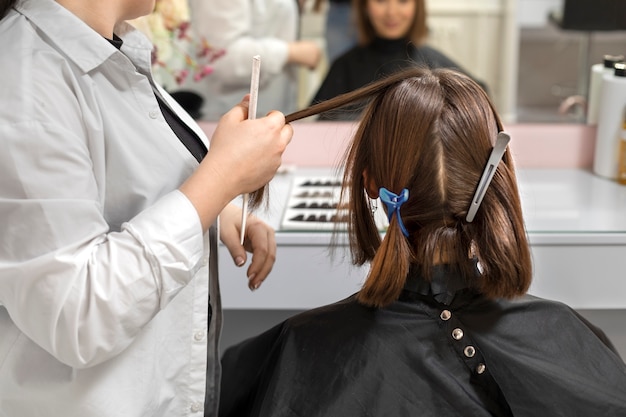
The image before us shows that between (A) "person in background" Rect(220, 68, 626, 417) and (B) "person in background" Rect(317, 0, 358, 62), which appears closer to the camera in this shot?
(A) "person in background" Rect(220, 68, 626, 417)

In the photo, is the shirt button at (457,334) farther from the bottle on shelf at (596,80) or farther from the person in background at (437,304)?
the bottle on shelf at (596,80)

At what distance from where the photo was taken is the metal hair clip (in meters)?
1.39

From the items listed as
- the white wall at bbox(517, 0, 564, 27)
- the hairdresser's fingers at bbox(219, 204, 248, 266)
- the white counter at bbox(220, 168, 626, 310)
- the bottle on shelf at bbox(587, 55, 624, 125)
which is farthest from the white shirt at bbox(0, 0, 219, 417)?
the bottle on shelf at bbox(587, 55, 624, 125)

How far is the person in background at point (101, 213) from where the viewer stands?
3.87 ft

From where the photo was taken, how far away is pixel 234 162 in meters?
1.30

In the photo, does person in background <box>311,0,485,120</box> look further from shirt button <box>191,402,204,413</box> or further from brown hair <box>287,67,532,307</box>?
shirt button <box>191,402,204,413</box>

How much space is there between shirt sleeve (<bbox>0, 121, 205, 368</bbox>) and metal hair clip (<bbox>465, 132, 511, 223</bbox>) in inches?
20.5

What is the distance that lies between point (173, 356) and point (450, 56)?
153 cm

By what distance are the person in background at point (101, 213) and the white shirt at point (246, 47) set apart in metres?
1.06

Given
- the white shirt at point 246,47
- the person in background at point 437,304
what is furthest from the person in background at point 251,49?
the person in background at point 437,304

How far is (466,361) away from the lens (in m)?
1.54

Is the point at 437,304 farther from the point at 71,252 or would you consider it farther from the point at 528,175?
the point at 528,175

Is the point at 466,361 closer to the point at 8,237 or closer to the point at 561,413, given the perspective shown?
the point at 561,413

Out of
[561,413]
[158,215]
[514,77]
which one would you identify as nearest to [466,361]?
[561,413]
